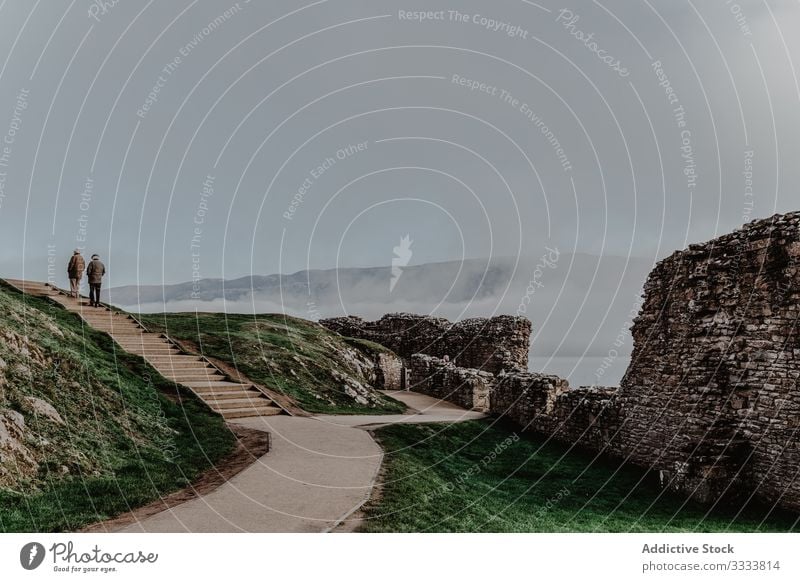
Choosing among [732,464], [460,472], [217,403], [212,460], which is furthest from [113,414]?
[732,464]

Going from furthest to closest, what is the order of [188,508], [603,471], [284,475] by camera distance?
[603,471] → [284,475] → [188,508]

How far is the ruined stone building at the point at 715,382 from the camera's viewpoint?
38.4 ft

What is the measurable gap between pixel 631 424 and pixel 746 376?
376cm

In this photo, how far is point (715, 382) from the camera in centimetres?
1304

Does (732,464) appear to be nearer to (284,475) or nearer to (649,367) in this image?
(649,367)

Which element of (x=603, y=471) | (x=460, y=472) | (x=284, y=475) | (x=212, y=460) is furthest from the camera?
(x=603, y=471)

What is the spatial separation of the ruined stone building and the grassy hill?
10706 mm

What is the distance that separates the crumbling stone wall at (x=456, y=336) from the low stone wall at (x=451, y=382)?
117 inches

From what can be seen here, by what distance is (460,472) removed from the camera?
13.6 m

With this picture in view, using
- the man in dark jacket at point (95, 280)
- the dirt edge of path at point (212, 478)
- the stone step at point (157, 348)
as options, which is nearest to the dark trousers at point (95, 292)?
the man in dark jacket at point (95, 280)

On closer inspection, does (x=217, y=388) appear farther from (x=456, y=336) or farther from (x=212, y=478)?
(x=456, y=336)

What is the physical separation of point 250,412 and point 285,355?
16.4 feet

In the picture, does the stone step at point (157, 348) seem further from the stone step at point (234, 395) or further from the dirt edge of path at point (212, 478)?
the dirt edge of path at point (212, 478)

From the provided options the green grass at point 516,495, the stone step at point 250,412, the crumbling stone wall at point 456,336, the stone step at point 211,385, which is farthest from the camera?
the crumbling stone wall at point 456,336
